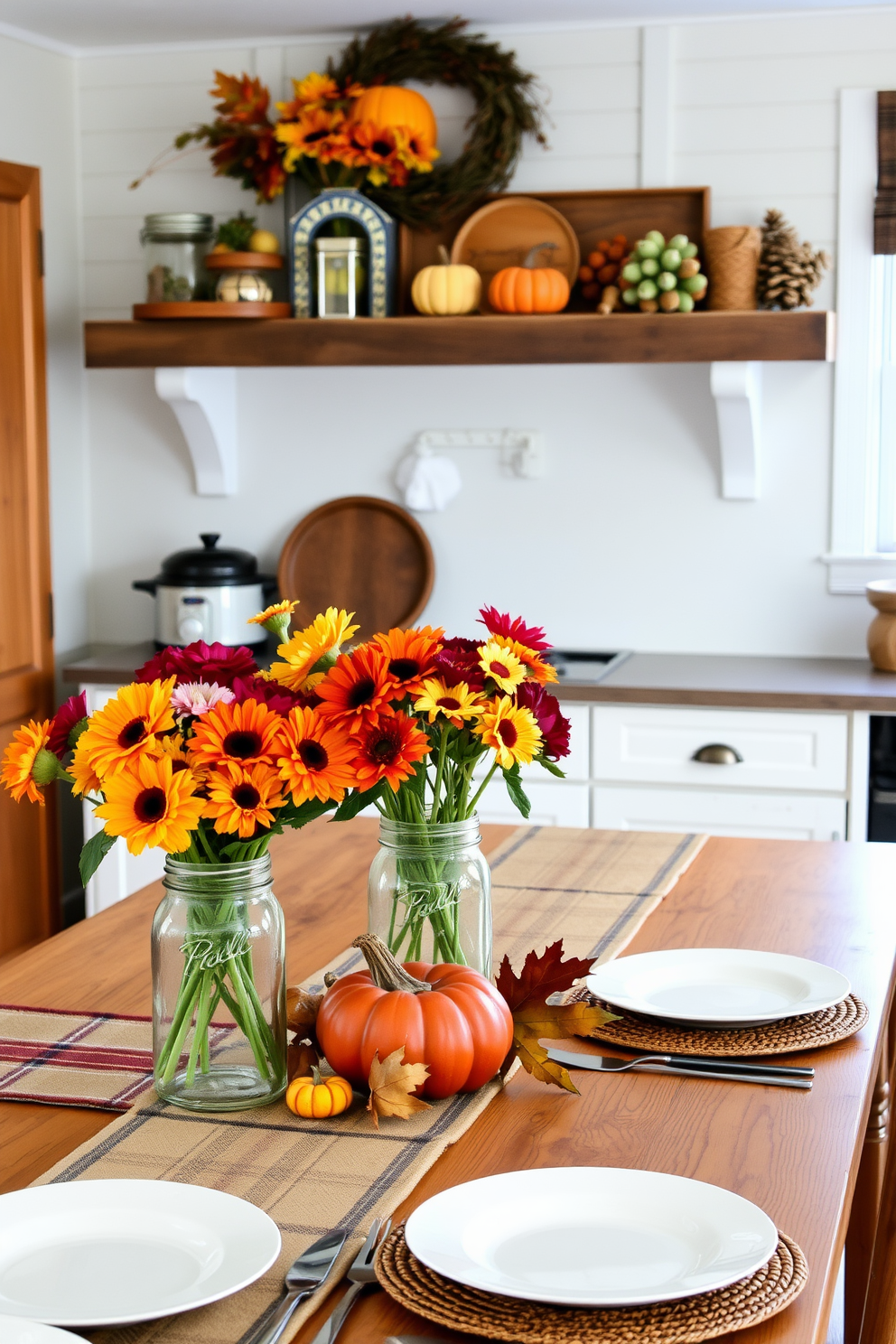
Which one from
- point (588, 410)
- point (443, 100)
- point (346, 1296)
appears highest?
point (443, 100)

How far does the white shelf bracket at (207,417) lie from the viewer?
346cm

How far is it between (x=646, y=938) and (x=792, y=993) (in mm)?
216

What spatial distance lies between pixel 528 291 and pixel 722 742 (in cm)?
108

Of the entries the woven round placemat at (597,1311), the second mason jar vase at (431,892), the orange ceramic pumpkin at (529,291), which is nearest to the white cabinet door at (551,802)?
the orange ceramic pumpkin at (529,291)

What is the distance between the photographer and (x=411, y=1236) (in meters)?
0.87

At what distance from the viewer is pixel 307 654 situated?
110cm

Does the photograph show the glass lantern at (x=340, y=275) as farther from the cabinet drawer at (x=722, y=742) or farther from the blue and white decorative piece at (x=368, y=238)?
the cabinet drawer at (x=722, y=742)

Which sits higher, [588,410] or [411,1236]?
[588,410]

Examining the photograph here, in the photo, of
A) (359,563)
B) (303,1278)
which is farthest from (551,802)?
(303,1278)

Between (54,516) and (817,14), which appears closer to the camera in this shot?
(817,14)

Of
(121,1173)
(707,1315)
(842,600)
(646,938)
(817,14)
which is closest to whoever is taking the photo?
(707,1315)

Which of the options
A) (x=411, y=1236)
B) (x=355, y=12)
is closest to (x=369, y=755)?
(x=411, y=1236)

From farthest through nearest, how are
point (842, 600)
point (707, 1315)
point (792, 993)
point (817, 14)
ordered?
point (842, 600), point (817, 14), point (792, 993), point (707, 1315)

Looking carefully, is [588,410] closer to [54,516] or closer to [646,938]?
[54,516]
